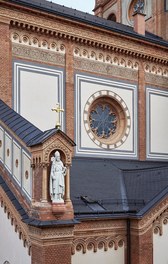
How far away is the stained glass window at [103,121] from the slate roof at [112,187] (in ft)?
5.18

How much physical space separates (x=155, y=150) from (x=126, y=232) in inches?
319

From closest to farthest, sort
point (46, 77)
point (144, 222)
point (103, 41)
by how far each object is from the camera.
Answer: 1. point (144, 222)
2. point (46, 77)
3. point (103, 41)

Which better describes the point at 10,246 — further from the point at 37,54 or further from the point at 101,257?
the point at 37,54

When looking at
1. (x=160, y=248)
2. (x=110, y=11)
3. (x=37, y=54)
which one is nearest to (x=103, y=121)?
(x=37, y=54)

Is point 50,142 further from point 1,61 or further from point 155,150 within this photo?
point 155,150

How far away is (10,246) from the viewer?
11812mm

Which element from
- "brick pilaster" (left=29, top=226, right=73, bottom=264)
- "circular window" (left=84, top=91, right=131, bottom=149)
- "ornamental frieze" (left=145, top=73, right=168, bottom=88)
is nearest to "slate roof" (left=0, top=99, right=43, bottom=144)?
"brick pilaster" (left=29, top=226, right=73, bottom=264)

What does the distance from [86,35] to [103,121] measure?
433 cm

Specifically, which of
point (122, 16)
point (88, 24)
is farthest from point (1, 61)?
point (122, 16)

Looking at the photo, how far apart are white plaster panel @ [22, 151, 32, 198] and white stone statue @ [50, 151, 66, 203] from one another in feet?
3.21

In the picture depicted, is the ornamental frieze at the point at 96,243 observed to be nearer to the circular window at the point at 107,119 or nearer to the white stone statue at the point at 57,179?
the white stone statue at the point at 57,179

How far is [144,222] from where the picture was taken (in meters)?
13.8

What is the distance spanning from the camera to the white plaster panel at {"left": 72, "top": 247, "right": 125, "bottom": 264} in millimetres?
12820

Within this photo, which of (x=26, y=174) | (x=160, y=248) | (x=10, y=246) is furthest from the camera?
(x=160, y=248)
